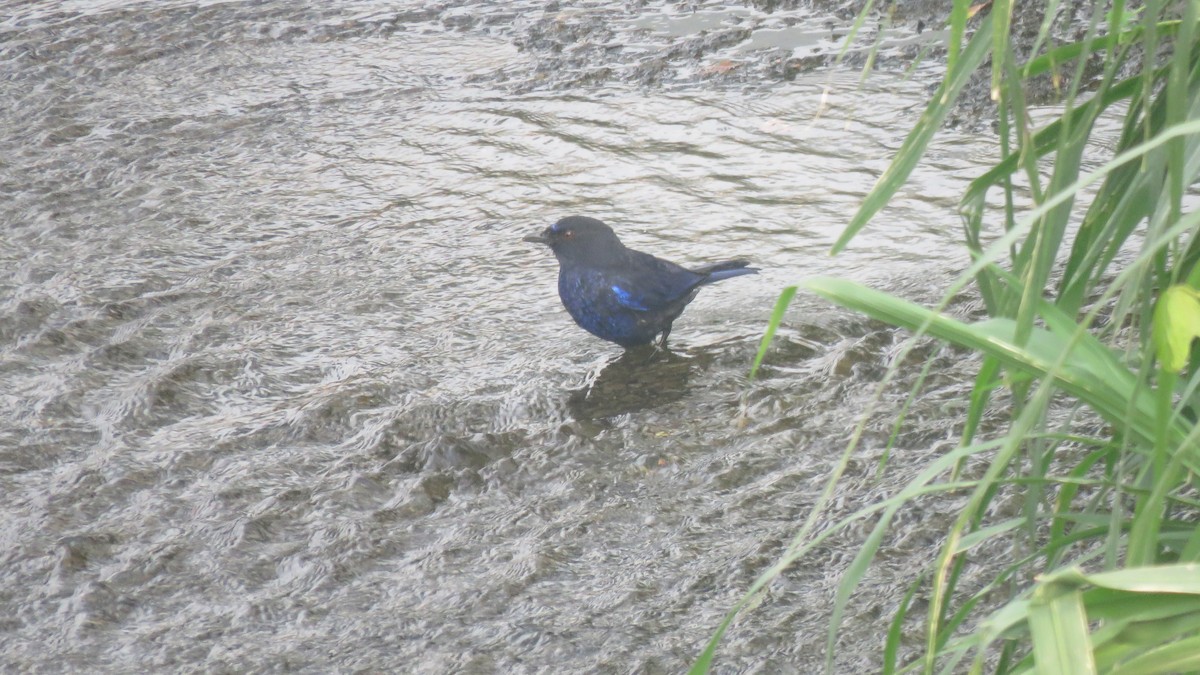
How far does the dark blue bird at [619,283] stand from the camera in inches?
174

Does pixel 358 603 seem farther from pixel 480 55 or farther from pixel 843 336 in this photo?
pixel 480 55

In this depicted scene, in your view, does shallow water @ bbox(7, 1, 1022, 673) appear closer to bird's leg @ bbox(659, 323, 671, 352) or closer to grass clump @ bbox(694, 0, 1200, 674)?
bird's leg @ bbox(659, 323, 671, 352)

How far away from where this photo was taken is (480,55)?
7.64 meters

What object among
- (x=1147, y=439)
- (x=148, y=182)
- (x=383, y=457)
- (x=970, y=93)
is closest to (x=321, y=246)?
(x=148, y=182)

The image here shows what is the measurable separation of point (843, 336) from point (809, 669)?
1861 mm

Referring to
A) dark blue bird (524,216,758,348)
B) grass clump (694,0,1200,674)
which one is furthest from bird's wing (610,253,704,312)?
grass clump (694,0,1200,674)

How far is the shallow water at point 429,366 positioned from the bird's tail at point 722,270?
0.24m

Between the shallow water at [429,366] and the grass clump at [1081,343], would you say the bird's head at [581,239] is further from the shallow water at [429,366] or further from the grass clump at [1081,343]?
the grass clump at [1081,343]

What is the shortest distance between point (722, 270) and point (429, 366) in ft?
3.66

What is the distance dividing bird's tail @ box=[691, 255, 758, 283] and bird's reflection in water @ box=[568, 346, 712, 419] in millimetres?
282

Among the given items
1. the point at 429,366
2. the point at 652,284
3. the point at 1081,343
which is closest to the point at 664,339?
the point at 652,284

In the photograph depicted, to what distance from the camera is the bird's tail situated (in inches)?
179

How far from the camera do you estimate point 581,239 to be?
469 cm

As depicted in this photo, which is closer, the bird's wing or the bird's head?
the bird's wing
